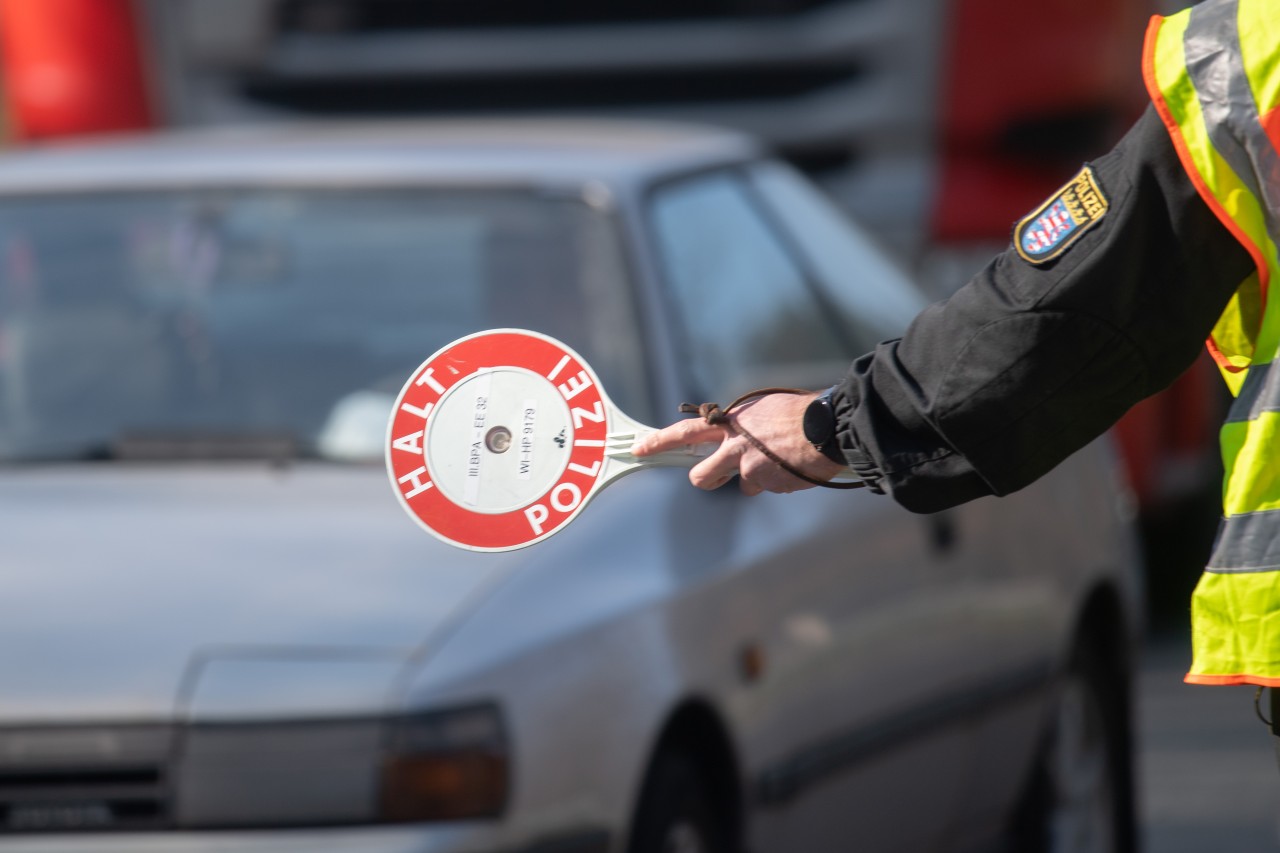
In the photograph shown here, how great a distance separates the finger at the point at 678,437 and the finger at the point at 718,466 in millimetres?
16

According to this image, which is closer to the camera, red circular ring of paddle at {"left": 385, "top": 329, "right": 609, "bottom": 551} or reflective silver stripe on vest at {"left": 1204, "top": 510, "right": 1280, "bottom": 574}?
reflective silver stripe on vest at {"left": 1204, "top": 510, "right": 1280, "bottom": 574}

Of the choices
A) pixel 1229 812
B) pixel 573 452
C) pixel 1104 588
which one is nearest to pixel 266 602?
pixel 573 452

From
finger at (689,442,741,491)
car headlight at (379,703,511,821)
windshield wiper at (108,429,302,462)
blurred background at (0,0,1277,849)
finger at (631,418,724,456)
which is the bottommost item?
car headlight at (379,703,511,821)

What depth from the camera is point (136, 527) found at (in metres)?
3.71

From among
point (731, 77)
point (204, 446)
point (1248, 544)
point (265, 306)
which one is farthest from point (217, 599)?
point (731, 77)

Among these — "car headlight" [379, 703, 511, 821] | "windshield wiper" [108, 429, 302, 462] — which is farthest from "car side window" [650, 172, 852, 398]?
"car headlight" [379, 703, 511, 821]

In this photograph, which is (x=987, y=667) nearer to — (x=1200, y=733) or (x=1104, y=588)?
(x=1104, y=588)

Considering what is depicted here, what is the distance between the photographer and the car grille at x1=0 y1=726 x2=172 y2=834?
3291mm

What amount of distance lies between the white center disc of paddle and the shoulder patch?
43cm

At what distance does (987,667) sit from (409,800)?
5.80ft

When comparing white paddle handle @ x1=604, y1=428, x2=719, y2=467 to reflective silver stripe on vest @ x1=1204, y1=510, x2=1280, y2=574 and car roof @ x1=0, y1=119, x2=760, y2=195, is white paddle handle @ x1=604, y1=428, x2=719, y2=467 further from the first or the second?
car roof @ x1=0, y1=119, x2=760, y2=195

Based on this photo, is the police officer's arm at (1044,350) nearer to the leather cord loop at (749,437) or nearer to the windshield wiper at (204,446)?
the leather cord loop at (749,437)

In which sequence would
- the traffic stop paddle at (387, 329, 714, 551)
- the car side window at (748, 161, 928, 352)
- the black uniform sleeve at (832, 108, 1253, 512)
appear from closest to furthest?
the black uniform sleeve at (832, 108, 1253, 512) < the traffic stop paddle at (387, 329, 714, 551) < the car side window at (748, 161, 928, 352)

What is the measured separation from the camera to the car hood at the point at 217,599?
329cm
